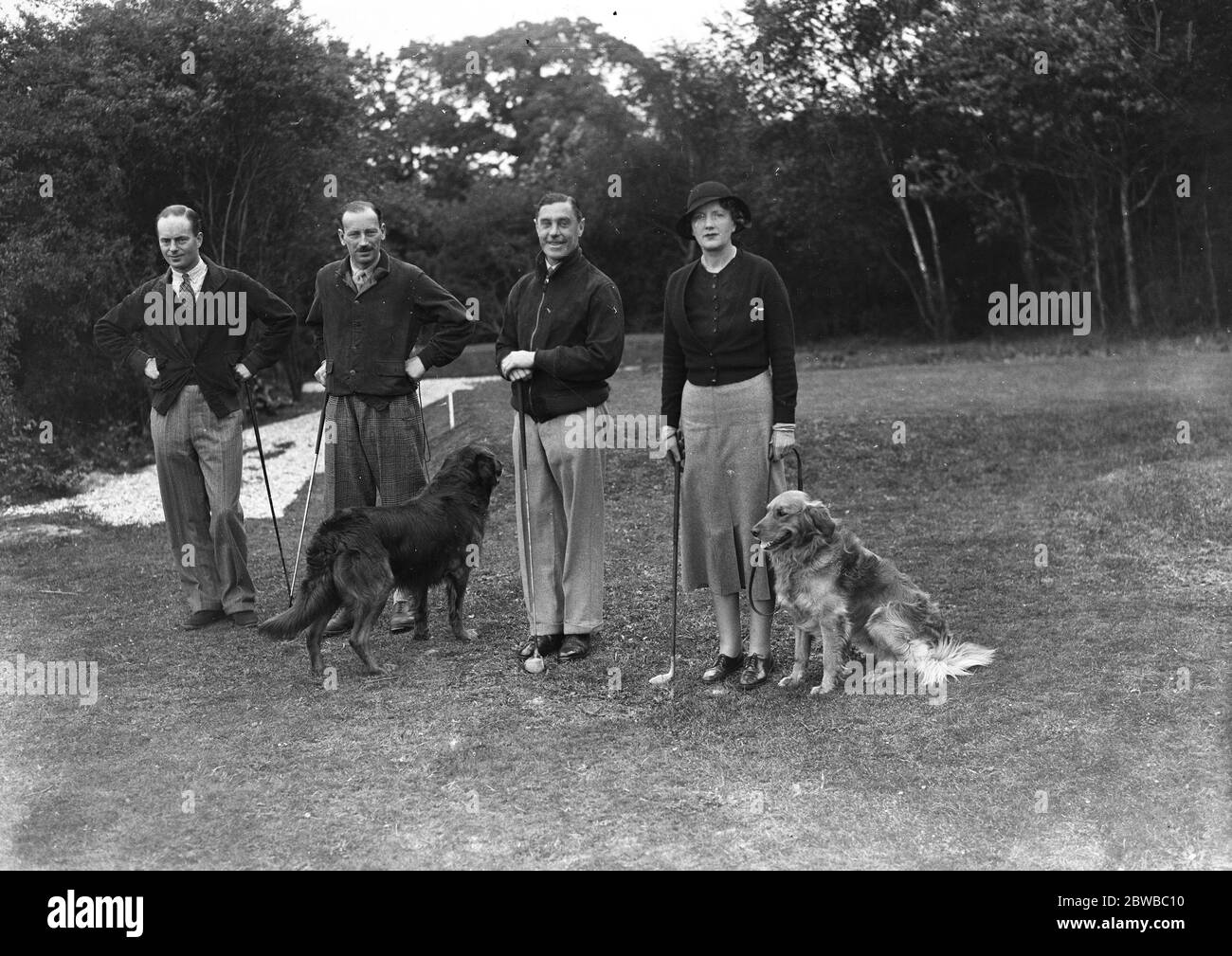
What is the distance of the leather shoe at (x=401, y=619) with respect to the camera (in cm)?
786

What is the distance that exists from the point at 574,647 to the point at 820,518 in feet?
5.40

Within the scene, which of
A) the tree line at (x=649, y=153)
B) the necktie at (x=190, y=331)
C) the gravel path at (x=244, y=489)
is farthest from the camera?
the tree line at (x=649, y=153)

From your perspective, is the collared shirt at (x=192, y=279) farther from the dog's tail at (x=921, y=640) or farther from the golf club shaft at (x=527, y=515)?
the dog's tail at (x=921, y=640)

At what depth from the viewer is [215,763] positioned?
220 inches

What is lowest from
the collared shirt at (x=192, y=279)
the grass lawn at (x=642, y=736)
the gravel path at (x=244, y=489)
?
the grass lawn at (x=642, y=736)

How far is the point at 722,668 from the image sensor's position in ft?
22.0

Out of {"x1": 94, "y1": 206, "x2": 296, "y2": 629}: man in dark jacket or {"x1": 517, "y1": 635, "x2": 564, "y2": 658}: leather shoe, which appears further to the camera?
{"x1": 94, "y1": 206, "x2": 296, "y2": 629}: man in dark jacket

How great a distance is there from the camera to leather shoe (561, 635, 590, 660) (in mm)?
7051

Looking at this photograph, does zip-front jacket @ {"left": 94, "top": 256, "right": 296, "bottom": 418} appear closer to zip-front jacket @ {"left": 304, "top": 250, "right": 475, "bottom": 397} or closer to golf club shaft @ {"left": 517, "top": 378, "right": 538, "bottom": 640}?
zip-front jacket @ {"left": 304, "top": 250, "right": 475, "bottom": 397}

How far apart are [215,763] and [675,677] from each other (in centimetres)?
240

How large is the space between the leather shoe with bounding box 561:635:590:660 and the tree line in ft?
28.9

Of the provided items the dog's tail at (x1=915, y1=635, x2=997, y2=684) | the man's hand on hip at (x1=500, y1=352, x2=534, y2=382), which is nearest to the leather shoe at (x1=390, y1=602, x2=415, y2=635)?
the man's hand on hip at (x1=500, y1=352, x2=534, y2=382)

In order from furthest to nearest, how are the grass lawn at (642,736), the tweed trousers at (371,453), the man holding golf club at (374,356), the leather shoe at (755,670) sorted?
the tweed trousers at (371,453), the man holding golf club at (374,356), the leather shoe at (755,670), the grass lawn at (642,736)

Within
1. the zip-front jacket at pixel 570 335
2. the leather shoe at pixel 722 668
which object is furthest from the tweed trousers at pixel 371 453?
the leather shoe at pixel 722 668
